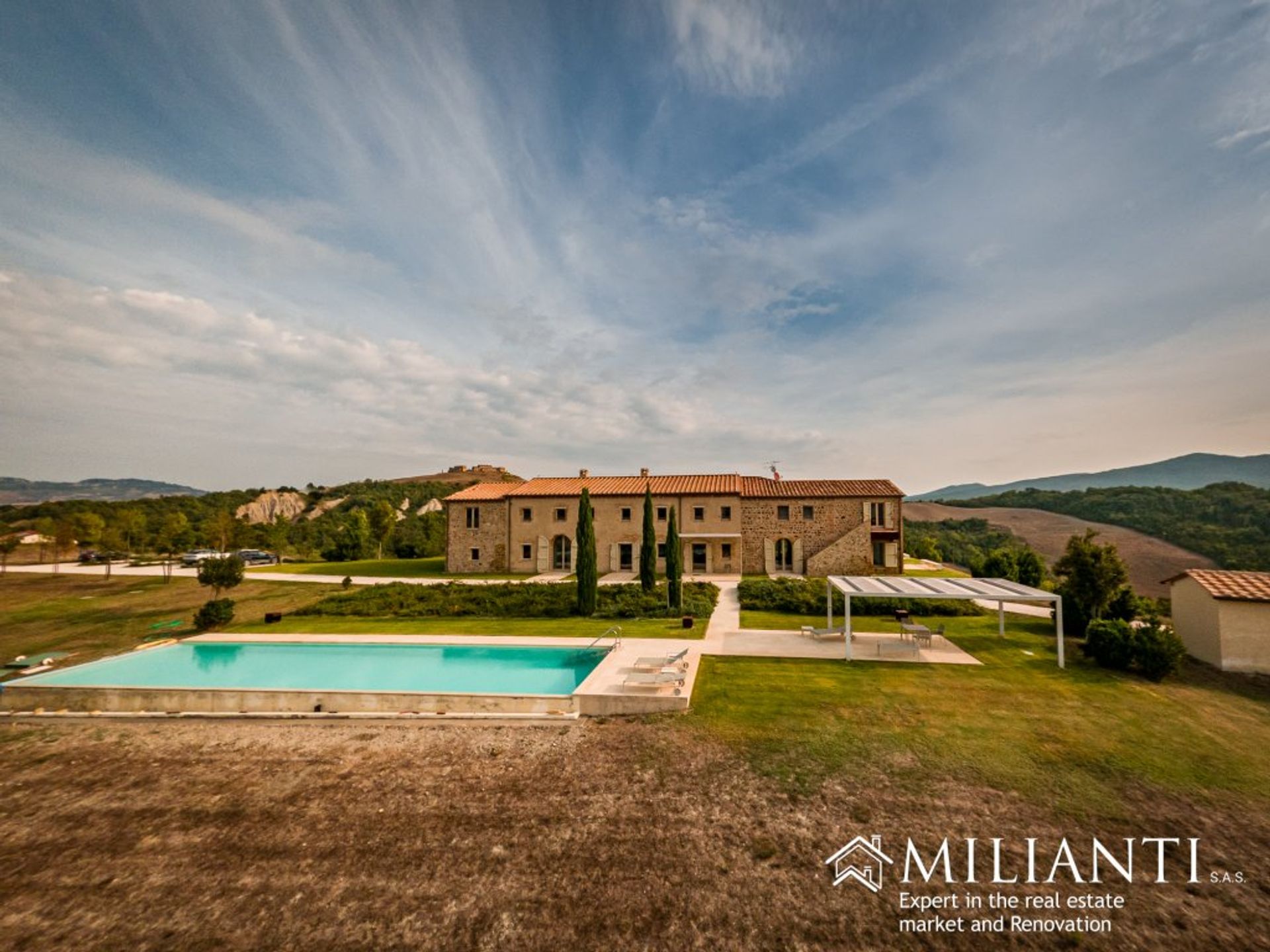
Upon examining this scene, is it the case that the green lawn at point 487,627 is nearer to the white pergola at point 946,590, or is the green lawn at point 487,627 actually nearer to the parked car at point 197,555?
the white pergola at point 946,590

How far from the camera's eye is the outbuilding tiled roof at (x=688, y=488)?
29.2m

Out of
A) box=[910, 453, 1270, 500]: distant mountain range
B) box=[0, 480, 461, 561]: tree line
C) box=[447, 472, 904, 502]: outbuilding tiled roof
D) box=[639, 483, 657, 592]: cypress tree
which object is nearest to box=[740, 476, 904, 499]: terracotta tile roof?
box=[447, 472, 904, 502]: outbuilding tiled roof

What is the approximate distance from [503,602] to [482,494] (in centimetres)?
1363

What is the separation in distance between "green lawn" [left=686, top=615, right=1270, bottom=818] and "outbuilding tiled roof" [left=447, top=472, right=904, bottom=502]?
1625 centimetres

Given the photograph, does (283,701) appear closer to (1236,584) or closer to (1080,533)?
(1236,584)

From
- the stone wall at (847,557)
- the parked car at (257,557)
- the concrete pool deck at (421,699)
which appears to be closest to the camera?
the concrete pool deck at (421,699)

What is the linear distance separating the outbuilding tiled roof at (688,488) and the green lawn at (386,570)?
4.75 metres

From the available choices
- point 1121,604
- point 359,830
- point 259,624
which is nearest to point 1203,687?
point 1121,604

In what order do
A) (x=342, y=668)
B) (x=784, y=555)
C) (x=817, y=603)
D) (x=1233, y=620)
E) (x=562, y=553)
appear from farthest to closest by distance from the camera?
(x=562, y=553) < (x=784, y=555) < (x=817, y=603) < (x=342, y=668) < (x=1233, y=620)

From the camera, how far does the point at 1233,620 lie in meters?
12.4

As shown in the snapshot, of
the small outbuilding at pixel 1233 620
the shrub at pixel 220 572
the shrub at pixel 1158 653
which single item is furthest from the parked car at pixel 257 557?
the small outbuilding at pixel 1233 620

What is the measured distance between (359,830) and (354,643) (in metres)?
10.2

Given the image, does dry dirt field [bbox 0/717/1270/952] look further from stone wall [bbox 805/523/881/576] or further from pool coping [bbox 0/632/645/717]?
stone wall [bbox 805/523/881/576]

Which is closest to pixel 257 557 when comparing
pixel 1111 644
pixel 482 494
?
pixel 482 494
